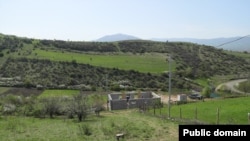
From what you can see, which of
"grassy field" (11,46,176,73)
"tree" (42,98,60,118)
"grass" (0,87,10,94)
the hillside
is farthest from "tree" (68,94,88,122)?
"grassy field" (11,46,176,73)

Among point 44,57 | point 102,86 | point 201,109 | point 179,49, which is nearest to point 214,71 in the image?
point 179,49

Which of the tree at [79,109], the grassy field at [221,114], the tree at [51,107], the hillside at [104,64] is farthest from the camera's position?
the hillside at [104,64]

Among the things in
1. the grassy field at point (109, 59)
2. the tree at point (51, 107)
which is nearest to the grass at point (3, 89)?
the grassy field at point (109, 59)

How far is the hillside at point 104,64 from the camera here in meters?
70.1

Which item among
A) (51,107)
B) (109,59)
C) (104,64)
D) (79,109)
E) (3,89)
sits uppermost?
(109,59)

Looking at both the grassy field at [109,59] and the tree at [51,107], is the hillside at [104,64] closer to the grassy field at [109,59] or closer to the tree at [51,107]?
the grassy field at [109,59]

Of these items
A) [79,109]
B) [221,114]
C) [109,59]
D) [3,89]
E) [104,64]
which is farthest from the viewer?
[109,59]

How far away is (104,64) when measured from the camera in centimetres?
8169

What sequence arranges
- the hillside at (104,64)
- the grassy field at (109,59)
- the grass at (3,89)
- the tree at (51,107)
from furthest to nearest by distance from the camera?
the grassy field at (109,59)
the hillside at (104,64)
the grass at (3,89)
the tree at (51,107)

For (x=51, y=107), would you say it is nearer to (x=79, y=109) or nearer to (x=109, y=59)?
(x=79, y=109)

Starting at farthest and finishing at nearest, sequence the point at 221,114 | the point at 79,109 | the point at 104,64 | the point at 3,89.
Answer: the point at 104,64
the point at 3,89
the point at 79,109
the point at 221,114

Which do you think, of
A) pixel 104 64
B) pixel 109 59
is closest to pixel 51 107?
pixel 104 64

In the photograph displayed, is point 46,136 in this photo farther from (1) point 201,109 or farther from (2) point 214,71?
(2) point 214,71

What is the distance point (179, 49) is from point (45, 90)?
2468 inches
